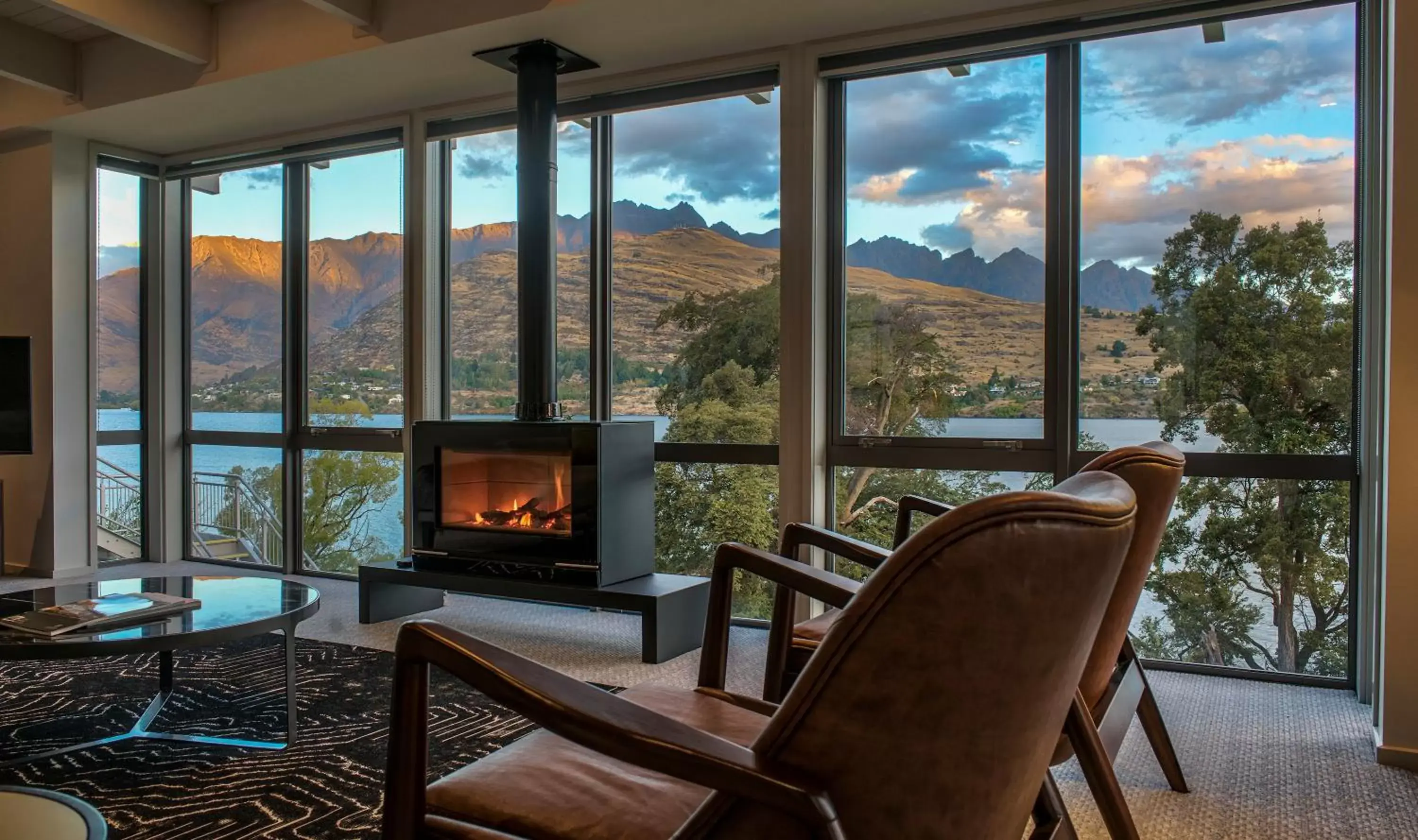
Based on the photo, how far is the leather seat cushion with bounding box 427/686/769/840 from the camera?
1197mm

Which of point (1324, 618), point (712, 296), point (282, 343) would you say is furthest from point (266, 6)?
point (1324, 618)

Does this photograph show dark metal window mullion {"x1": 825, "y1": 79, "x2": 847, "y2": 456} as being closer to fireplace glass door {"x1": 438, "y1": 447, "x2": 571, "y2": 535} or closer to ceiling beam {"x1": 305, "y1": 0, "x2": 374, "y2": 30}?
fireplace glass door {"x1": 438, "y1": 447, "x2": 571, "y2": 535}

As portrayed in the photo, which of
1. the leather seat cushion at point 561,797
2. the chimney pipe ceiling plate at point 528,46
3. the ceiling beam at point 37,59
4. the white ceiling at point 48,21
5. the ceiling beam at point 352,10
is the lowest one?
the leather seat cushion at point 561,797

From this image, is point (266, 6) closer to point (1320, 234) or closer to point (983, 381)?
point (983, 381)

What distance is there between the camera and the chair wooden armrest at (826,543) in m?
2.13

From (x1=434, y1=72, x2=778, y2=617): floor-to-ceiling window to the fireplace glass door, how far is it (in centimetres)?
62

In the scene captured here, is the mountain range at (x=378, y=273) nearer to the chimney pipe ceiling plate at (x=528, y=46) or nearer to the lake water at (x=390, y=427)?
the lake water at (x=390, y=427)

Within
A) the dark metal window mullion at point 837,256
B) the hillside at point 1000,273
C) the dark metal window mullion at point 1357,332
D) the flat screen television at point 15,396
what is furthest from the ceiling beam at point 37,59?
the dark metal window mullion at point 1357,332

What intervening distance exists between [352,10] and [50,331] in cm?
282

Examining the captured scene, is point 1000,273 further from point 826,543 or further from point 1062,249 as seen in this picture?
point 826,543

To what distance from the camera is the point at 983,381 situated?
3756mm

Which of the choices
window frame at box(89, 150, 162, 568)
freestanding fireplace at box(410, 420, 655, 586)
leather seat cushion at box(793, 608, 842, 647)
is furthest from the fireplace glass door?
window frame at box(89, 150, 162, 568)

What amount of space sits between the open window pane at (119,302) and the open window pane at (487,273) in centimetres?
225

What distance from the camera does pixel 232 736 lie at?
274 centimetres
